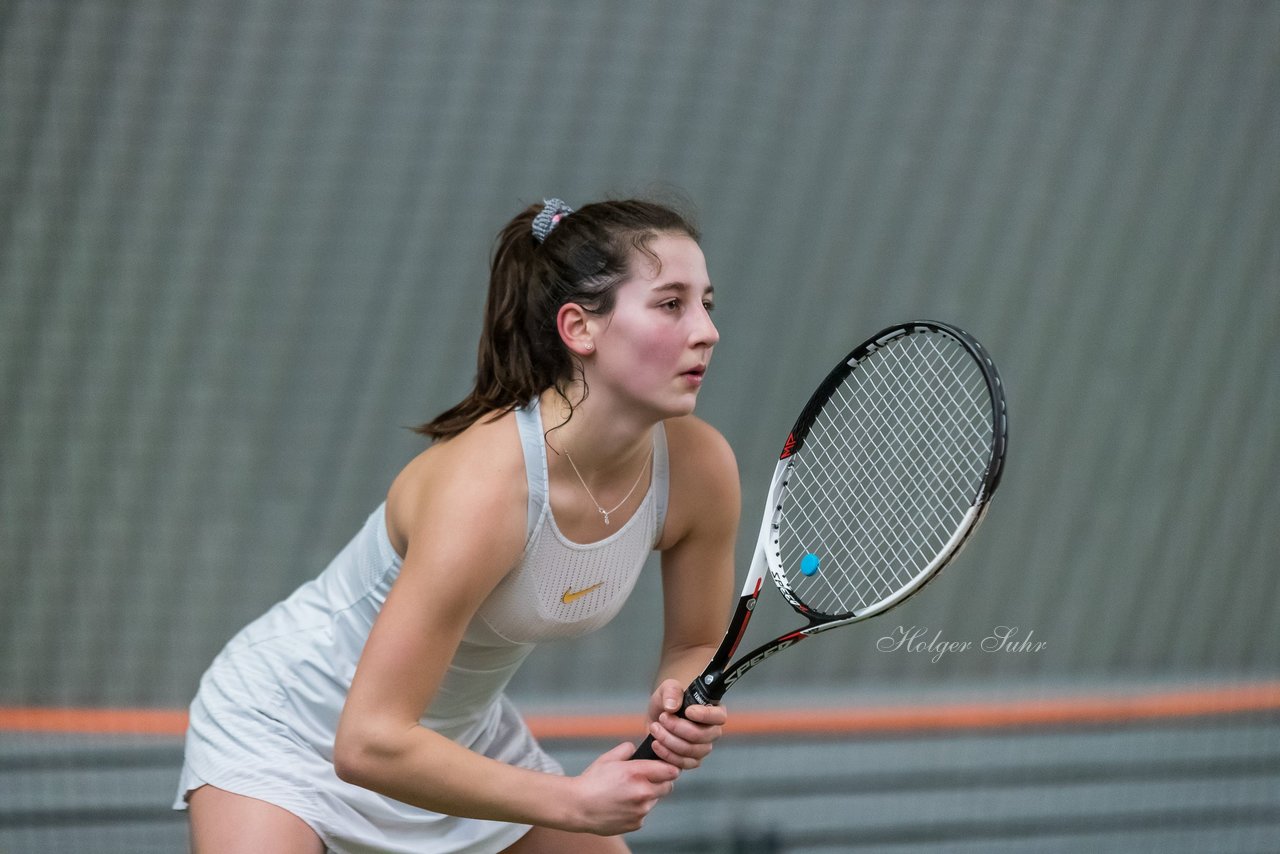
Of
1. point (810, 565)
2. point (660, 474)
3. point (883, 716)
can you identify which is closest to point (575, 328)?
point (660, 474)

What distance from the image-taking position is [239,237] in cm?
248

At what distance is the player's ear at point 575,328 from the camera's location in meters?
1.35

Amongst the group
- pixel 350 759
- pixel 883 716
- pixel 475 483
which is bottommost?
pixel 883 716

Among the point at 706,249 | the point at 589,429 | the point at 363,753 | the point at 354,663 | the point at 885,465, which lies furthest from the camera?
the point at 706,249

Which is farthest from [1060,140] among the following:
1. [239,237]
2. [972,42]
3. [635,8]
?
[239,237]

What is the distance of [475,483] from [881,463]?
3.58 ft

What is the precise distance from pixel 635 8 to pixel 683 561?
54.0 inches

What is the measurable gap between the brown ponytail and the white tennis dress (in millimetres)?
60

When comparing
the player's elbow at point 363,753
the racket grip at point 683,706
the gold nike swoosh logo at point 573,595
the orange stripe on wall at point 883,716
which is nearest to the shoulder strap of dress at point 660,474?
the gold nike swoosh logo at point 573,595

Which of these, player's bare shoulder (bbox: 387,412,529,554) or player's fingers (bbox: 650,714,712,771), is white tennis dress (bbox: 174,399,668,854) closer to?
player's bare shoulder (bbox: 387,412,529,554)

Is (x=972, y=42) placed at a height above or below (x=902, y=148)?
above

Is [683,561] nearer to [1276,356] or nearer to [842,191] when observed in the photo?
[842,191]

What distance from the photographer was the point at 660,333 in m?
1.30

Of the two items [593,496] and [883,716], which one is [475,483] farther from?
[883,716]
